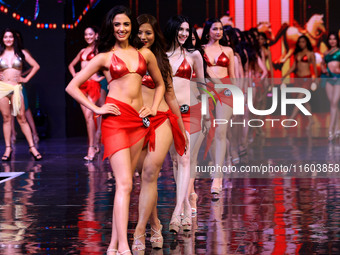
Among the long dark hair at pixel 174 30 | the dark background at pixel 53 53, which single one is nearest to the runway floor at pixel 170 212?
the long dark hair at pixel 174 30

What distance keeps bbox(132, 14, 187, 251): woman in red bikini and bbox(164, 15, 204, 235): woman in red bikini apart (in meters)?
0.63

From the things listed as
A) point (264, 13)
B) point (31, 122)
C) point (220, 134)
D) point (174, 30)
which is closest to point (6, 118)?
point (31, 122)

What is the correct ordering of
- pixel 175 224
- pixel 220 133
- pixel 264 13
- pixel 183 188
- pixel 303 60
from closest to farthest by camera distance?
pixel 175 224
pixel 183 188
pixel 220 133
pixel 303 60
pixel 264 13

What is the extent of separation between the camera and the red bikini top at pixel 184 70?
6.14 metres

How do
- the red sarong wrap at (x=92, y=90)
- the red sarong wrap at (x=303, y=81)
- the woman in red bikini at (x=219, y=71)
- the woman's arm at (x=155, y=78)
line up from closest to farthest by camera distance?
1. the woman's arm at (x=155, y=78)
2. the woman in red bikini at (x=219, y=71)
3. the red sarong wrap at (x=92, y=90)
4. the red sarong wrap at (x=303, y=81)

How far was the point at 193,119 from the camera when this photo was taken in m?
6.21

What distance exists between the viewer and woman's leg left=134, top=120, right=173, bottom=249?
16.5 ft

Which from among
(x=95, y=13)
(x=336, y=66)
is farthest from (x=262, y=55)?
(x=95, y=13)

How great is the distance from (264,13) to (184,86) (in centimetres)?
1239

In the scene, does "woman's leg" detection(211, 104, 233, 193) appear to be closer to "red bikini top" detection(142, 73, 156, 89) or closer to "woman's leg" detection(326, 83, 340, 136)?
"red bikini top" detection(142, 73, 156, 89)

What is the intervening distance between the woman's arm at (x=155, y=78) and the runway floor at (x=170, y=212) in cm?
91

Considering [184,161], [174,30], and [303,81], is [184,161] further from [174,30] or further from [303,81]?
[303,81]

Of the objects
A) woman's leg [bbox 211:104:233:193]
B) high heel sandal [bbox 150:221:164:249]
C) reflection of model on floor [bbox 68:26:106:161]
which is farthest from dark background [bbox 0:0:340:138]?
high heel sandal [bbox 150:221:164:249]

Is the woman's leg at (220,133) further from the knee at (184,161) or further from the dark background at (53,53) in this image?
the dark background at (53,53)
